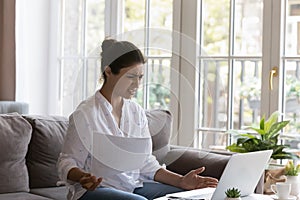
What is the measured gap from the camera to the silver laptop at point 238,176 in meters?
2.09

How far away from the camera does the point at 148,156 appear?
2615 mm

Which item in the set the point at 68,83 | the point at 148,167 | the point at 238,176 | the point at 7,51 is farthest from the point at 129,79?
the point at 68,83

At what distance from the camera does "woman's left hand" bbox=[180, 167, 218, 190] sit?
2426 mm

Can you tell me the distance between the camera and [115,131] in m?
2.48

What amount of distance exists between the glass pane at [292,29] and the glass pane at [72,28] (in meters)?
1.77

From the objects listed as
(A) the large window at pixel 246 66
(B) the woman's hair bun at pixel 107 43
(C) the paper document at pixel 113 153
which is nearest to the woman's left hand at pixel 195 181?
(C) the paper document at pixel 113 153

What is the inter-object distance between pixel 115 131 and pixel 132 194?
1.07ft

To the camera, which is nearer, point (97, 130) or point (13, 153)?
point (97, 130)

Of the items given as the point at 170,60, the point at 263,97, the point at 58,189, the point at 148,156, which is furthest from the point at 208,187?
the point at 170,60

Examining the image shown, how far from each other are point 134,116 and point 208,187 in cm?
45

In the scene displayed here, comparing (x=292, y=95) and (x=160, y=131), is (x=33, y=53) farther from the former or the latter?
(x=292, y=95)

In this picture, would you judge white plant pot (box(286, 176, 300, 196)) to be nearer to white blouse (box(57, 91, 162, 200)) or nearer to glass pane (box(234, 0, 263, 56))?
white blouse (box(57, 91, 162, 200))

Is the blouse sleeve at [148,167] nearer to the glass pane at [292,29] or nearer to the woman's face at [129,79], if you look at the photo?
the woman's face at [129,79]

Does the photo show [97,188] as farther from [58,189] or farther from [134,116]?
[58,189]
